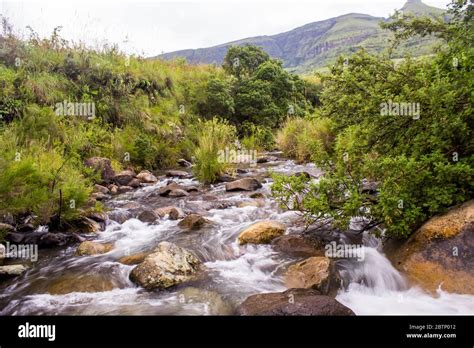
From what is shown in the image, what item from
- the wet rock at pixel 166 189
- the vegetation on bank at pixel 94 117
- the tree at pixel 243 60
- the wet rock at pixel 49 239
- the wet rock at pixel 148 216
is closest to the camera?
the wet rock at pixel 49 239

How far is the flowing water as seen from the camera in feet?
12.4

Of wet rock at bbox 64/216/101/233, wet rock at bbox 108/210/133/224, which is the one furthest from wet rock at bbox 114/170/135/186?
wet rock at bbox 64/216/101/233

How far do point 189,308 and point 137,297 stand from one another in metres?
0.68

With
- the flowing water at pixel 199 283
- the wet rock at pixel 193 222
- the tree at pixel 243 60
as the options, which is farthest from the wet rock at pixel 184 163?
the tree at pixel 243 60

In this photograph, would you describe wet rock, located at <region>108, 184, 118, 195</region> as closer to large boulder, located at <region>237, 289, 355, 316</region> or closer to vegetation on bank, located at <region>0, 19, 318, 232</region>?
vegetation on bank, located at <region>0, 19, 318, 232</region>

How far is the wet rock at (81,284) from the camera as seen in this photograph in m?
4.19

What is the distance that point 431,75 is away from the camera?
15.8 feet

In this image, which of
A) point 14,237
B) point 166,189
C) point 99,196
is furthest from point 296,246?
point 99,196

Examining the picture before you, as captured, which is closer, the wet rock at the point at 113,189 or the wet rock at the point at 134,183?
the wet rock at the point at 113,189

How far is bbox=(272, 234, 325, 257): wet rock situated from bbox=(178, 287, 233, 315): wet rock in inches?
59.7

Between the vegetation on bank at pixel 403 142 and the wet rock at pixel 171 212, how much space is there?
2604mm

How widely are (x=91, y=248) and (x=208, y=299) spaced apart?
232cm

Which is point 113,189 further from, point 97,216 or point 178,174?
point 97,216

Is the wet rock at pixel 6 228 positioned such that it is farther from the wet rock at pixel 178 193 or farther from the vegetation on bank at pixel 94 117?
the wet rock at pixel 178 193
